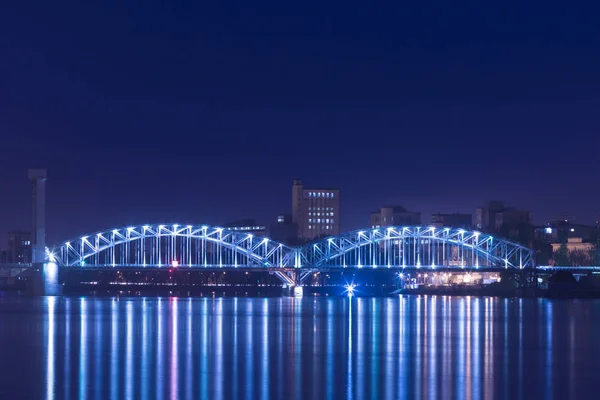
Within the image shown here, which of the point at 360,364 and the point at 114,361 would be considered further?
the point at 114,361

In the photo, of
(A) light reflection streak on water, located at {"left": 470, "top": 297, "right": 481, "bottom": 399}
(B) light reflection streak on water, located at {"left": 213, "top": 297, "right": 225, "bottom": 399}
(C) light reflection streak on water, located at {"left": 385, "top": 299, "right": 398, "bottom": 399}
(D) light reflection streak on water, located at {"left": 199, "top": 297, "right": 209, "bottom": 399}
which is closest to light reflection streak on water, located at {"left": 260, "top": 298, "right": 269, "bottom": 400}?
(B) light reflection streak on water, located at {"left": 213, "top": 297, "right": 225, "bottom": 399}

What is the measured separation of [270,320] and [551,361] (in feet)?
92.8

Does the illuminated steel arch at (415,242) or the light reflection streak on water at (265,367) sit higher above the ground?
the illuminated steel arch at (415,242)

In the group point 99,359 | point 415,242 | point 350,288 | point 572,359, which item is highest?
point 415,242

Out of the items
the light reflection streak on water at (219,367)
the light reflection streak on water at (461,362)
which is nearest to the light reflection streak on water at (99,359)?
the light reflection streak on water at (219,367)

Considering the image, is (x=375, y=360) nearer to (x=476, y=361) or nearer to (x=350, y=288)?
(x=476, y=361)

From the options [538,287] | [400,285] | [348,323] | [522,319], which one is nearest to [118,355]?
[348,323]


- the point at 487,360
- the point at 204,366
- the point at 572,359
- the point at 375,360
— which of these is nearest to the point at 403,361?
the point at 375,360

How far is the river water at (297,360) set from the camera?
1139 inches

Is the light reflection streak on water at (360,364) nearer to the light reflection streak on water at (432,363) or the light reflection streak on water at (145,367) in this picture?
the light reflection streak on water at (432,363)

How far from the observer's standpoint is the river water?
28938mm

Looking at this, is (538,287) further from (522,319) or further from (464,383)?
(464,383)

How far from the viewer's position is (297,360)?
37.0 meters

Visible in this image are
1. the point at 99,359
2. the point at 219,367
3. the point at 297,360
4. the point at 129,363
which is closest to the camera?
→ the point at 219,367
